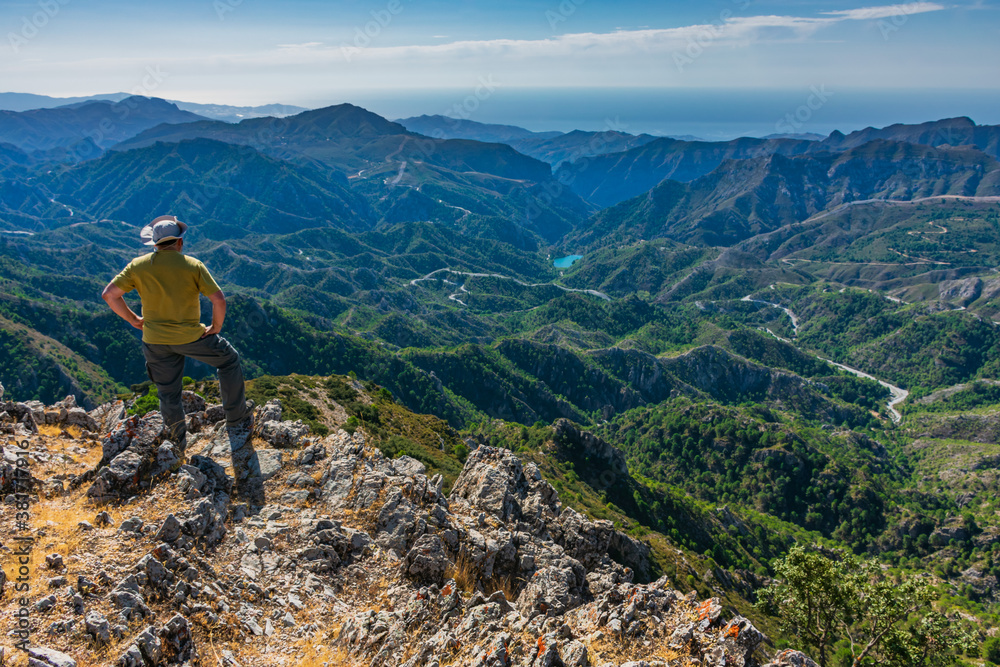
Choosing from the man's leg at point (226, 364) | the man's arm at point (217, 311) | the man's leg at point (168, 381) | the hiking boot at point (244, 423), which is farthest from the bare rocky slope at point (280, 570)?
the man's arm at point (217, 311)

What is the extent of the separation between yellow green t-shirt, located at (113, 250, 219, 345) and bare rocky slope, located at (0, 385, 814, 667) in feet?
13.0

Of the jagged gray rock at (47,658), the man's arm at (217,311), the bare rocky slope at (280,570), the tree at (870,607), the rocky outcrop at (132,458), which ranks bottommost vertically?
the tree at (870,607)

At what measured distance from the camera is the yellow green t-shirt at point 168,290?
13.3 meters

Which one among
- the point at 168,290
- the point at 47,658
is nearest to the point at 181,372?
the point at 168,290

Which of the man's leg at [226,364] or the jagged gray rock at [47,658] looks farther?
the man's leg at [226,364]

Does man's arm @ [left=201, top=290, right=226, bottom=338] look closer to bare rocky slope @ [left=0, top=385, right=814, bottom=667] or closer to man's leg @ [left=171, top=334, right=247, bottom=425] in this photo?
man's leg @ [left=171, top=334, right=247, bottom=425]

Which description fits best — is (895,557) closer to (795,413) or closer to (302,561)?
(795,413)

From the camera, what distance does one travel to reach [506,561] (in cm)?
1850

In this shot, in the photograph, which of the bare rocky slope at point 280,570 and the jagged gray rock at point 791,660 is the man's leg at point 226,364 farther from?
the jagged gray rock at point 791,660

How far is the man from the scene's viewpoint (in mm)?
13281

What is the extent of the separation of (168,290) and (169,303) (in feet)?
1.23

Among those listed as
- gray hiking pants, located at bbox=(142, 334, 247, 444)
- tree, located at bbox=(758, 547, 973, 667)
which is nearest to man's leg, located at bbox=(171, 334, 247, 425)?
gray hiking pants, located at bbox=(142, 334, 247, 444)

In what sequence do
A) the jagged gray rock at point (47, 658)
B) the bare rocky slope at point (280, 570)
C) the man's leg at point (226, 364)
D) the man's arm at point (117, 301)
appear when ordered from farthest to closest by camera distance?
the man's leg at point (226, 364), the man's arm at point (117, 301), the bare rocky slope at point (280, 570), the jagged gray rock at point (47, 658)

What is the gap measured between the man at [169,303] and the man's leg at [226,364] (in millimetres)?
27
